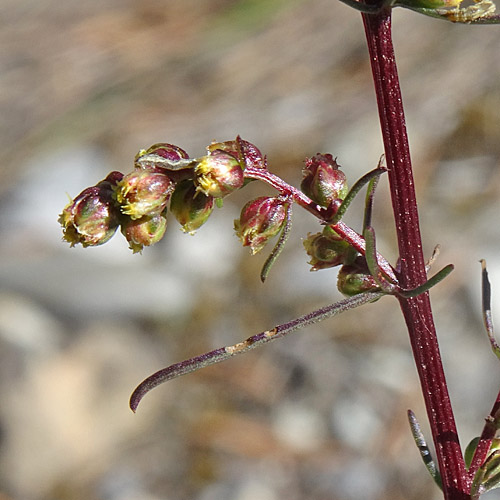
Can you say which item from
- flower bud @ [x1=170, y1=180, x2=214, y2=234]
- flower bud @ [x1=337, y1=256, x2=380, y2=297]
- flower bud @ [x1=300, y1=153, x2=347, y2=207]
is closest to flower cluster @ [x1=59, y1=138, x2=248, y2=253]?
flower bud @ [x1=170, y1=180, x2=214, y2=234]

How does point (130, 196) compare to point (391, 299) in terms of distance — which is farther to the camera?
point (391, 299)

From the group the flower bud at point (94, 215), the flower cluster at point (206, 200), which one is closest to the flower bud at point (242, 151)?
the flower cluster at point (206, 200)

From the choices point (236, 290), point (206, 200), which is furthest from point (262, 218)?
point (236, 290)

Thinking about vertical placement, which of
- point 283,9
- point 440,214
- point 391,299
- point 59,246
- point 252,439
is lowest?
point 252,439

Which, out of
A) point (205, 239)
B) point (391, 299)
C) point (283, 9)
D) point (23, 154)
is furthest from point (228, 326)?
point (283, 9)

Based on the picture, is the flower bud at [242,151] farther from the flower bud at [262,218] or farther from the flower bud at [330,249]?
the flower bud at [330,249]

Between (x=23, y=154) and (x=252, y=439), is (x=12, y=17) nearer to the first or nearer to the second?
(x=23, y=154)
